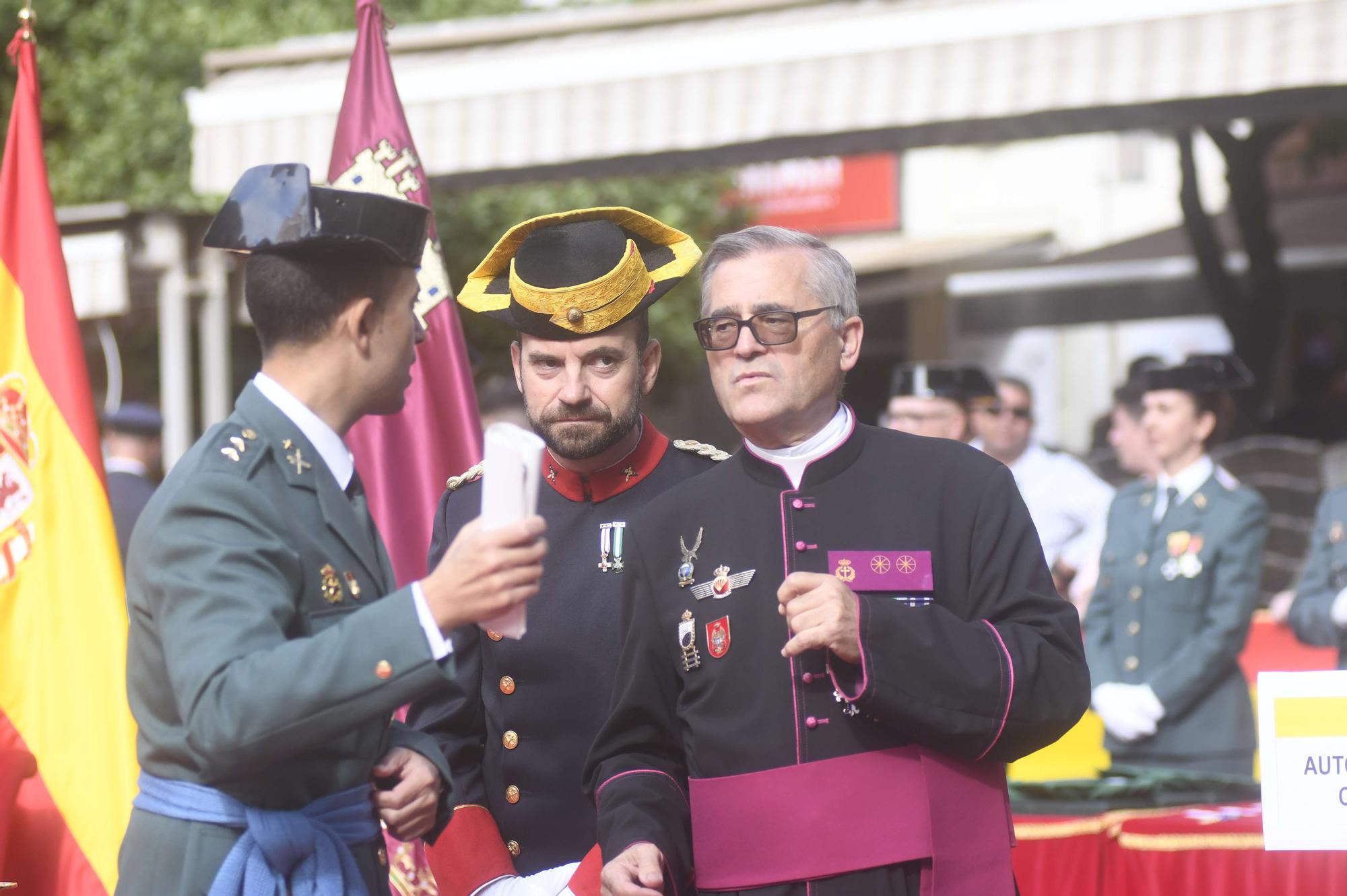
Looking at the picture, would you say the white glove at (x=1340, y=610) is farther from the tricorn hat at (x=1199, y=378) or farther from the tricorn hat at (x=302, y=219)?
the tricorn hat at (x=302, y=219)

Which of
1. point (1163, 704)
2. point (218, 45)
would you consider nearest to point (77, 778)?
point (1163, 704)

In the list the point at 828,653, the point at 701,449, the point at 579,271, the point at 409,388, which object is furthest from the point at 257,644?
the point at 409,388

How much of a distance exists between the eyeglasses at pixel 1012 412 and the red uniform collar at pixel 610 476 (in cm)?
502

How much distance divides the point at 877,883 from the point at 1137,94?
4472mm

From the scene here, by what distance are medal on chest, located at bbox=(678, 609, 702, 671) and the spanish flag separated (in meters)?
1.56

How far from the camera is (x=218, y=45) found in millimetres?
15562

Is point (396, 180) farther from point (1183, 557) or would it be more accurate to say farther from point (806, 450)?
point (1183, 557)

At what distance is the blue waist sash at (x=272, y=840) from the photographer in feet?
6.95

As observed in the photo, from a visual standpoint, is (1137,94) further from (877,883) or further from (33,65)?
(877,883)

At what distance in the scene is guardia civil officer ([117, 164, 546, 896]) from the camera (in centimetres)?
195

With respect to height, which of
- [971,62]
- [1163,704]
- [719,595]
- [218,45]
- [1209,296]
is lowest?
[1163,704]

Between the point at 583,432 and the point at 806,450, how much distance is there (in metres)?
0.49

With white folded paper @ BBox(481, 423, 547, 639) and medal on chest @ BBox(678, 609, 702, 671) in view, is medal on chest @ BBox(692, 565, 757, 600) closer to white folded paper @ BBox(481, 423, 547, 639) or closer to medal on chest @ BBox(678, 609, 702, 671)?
medal on chest @ BBox(678, 609, 702, 671)

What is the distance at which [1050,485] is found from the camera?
7.91 metres
